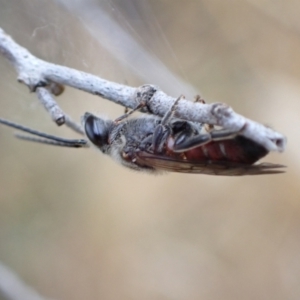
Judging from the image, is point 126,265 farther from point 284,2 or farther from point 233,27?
point 284,2

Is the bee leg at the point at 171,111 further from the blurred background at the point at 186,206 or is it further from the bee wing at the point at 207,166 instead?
the blurred background at the point at 186,206

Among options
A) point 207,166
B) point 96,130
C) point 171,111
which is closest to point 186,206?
point 96,130

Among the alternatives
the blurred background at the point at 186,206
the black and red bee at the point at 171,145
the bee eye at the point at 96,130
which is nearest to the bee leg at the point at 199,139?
the black and red bee at the point at 171,145

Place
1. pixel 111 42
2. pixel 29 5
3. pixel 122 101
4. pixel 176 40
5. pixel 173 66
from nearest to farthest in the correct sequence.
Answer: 1. pixel 122 101
2. pixel 29 5
3. pixel 111 42
4. pixel 173 66
5. pixel 176 40

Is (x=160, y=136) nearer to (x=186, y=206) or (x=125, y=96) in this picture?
(x=125, y=96)

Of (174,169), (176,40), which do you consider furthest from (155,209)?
(174,169)

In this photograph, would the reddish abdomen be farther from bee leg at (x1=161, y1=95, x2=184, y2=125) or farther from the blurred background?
the blurred background
